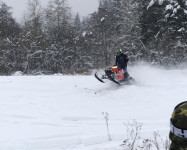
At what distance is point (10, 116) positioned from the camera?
7207 millimetres

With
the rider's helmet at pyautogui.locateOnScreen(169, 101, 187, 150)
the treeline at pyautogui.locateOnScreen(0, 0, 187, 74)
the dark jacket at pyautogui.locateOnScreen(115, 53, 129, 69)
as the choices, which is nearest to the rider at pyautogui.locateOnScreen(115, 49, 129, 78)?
the dark jacket at pyautogui.locateOnScreen(115, 53, 129, 69)

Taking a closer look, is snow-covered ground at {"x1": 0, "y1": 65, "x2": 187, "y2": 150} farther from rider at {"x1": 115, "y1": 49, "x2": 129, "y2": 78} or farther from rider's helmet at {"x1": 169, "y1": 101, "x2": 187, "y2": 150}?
rider's helmet at {"x1": 169, "y1": 101, "x2": 187, "y2": 150}

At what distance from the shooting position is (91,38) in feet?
133

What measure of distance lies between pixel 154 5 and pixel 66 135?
2440 centimetres

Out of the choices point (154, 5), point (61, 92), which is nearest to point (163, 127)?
point (61, 92)

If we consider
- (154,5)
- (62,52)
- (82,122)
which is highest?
(154,5)

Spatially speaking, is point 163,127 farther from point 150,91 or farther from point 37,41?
point 37,41

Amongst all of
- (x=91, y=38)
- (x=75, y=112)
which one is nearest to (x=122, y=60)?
(x=75, y=112)

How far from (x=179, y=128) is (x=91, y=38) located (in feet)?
130

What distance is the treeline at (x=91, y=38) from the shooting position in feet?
78.8

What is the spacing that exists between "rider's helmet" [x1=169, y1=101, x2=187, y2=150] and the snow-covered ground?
3567mm

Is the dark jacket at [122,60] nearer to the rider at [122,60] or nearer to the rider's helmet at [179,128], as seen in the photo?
the rider at [122,60]

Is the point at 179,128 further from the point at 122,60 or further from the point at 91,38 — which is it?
the point at 91,38

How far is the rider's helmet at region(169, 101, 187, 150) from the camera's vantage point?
140 centimetres
